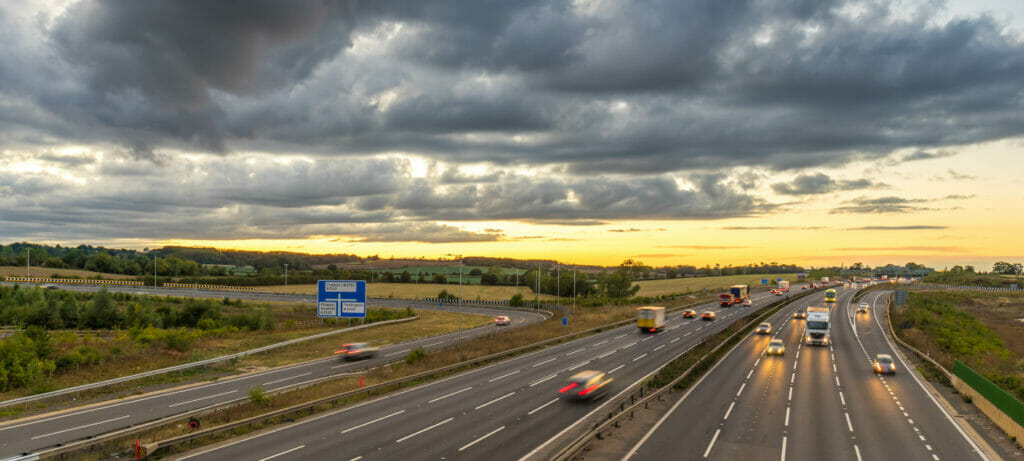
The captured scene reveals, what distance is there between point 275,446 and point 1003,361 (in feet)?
260

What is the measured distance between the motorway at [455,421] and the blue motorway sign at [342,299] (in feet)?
99.1

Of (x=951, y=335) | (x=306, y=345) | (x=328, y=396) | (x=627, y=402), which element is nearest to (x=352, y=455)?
(x=328, y=396)

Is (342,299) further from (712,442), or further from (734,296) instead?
(734,296)

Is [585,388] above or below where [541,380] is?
above

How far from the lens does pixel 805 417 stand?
102ft

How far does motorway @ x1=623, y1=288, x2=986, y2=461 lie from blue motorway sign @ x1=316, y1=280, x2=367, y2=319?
4438 cm

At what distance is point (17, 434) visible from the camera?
2738cm

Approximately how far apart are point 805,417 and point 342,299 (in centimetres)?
5629

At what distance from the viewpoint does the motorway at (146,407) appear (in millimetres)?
26828

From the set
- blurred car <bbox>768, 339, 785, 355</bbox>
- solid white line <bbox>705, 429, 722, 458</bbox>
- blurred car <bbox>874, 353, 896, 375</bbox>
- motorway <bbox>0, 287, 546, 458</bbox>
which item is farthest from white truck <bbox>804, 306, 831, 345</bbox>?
motorway <bbox>0, 287, 546, 458</bbox>

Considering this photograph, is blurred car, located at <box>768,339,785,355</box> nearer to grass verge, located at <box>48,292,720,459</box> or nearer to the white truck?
the white truck

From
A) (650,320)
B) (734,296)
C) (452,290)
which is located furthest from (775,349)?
(452,290)

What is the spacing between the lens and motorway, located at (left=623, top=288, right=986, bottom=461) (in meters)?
25.0

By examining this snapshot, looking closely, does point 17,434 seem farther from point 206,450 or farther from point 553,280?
point 553,280
